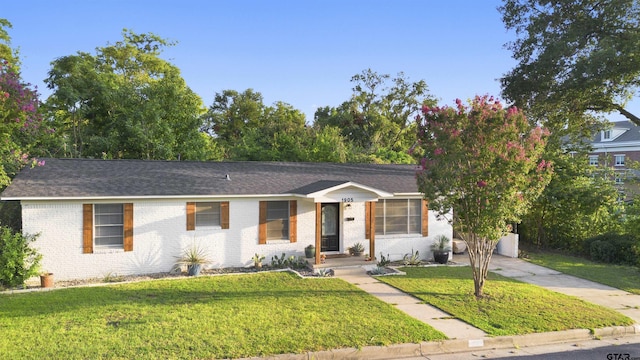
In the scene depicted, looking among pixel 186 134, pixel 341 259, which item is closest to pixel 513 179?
pixel 341 259

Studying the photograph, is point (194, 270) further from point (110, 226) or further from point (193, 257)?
point (110, 226)

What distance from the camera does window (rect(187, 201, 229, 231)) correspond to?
1438 cm

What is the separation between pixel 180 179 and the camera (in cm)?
1512

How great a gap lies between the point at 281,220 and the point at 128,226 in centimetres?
505

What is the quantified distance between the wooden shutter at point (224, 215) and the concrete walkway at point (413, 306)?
4.06 m

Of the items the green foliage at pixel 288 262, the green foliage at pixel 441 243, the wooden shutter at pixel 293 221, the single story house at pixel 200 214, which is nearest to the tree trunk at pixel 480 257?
the single story house at pixel 200 214

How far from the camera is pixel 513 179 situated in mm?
10219

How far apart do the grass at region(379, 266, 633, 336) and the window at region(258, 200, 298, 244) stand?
12.5ft

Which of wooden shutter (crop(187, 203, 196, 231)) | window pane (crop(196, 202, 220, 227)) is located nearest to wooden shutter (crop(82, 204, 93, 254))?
wooden shutter (crop(187, 203, 196, 231))

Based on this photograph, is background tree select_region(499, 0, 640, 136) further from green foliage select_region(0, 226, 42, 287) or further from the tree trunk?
green foliage select_region(0, 226, 42, 287)

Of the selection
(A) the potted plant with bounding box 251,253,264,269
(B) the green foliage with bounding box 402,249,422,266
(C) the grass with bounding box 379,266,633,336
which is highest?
(A) the potted plant with bounding box 251,253,264,269

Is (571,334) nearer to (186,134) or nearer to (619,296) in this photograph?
(619,296)

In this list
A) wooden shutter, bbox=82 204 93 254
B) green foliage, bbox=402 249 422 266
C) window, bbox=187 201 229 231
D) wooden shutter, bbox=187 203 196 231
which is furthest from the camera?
green foliage, bbox=402 249 422 266

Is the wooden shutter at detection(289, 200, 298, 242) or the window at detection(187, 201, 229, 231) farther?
the wooden shutter at detection(289, 200, 298, 242)
